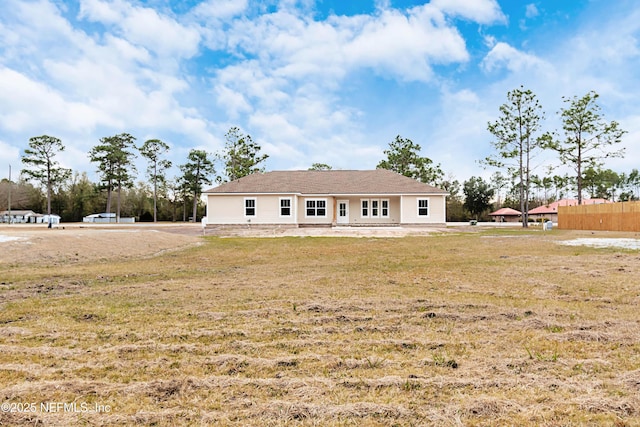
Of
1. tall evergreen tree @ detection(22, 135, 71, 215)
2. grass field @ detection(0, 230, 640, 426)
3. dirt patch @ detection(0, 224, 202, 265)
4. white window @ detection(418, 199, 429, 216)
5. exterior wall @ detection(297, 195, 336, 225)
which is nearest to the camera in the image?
grass field @ detection(0, 230, 640, 426)

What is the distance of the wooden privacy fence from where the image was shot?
71.5 feet

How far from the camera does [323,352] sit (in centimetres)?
321

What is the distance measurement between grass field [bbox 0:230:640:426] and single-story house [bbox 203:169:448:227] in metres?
20.2

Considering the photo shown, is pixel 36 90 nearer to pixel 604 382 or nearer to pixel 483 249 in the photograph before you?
pixel 483 249

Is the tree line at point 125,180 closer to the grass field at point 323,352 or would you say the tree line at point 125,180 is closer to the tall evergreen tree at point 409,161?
the tall evergreen tree at point 409,161

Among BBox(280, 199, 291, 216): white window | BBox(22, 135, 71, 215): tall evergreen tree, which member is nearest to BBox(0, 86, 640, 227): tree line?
BBox(22, 135, 71, 215): tall evergreen tree

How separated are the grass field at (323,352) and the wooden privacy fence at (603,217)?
2016 cm

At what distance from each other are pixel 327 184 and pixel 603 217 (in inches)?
757

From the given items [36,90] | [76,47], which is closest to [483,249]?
[76,47]

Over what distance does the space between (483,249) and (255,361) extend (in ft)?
35.6

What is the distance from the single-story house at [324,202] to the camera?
26.8m

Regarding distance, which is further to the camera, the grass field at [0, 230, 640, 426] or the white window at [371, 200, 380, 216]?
the white window at [371, 200, 380, 216]

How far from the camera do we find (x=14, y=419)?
7.07 ft

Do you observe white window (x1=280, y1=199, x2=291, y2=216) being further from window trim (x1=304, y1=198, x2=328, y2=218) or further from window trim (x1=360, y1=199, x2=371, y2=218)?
window trim (x1=360, y1=199, x2=371, y2=218)
